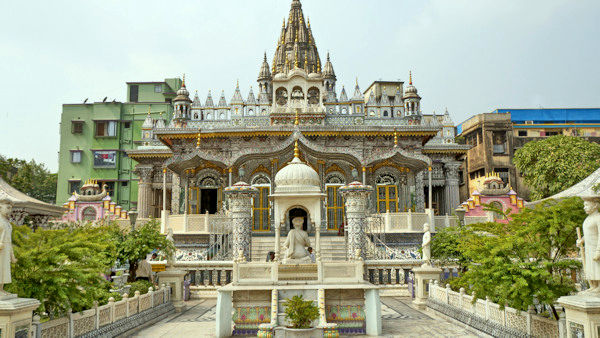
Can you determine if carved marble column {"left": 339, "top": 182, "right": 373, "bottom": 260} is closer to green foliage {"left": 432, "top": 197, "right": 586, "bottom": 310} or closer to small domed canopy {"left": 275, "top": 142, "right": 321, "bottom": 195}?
small domed canopy {"left": 275, "top": 142, "right": 321, "bottom": 195}

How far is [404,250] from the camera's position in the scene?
2069 centimetres

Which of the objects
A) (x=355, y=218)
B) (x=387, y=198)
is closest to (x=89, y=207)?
(x=387, y=198)

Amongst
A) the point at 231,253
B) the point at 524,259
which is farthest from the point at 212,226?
the point at 524,259

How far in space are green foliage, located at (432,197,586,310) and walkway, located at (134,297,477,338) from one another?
6.25ft

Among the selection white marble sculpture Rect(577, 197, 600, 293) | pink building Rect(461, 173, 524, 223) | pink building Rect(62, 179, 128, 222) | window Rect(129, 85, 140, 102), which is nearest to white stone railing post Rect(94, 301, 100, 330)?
white marble sculpture Rect(577, 197, 600, 293)

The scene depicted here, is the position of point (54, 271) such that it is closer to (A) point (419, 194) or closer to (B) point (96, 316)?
(B) point (96, 316)

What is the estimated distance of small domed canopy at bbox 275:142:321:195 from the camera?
11781 mm

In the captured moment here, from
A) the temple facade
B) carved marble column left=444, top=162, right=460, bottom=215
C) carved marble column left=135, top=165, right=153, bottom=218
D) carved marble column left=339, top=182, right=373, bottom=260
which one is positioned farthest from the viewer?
carved marble column left=135, top=165, right=153, bottom=218

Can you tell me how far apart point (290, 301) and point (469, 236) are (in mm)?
3995

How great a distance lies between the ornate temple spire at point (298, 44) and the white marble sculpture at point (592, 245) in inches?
1325

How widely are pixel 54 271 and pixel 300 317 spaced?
4406 millimetres

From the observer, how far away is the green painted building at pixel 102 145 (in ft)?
146

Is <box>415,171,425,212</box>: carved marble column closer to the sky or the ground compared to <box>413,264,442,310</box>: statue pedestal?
closer to the sky

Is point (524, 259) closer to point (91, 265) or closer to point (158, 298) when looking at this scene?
point (91, 265)
